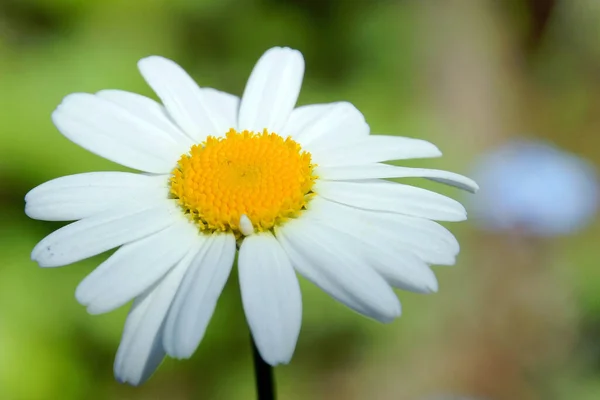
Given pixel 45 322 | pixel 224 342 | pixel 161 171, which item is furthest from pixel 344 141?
pixel 45 322

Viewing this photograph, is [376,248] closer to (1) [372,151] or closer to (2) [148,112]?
(1) [372,151]

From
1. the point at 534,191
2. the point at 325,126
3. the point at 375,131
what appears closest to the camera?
the point at 325,126

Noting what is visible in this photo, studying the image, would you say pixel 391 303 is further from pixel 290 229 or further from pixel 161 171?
pixel 161 171

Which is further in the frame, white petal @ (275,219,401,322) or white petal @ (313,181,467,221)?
white petal @ (313,181,467,221)

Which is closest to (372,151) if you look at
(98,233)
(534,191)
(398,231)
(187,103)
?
(398,231)

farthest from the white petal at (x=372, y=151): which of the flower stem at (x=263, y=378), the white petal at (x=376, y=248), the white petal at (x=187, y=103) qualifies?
the flower stem at (x=263, y=378)

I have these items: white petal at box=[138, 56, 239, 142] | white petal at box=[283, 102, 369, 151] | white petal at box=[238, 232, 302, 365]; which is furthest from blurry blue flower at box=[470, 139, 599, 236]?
white petal at box=[238, 232, 302, 365]

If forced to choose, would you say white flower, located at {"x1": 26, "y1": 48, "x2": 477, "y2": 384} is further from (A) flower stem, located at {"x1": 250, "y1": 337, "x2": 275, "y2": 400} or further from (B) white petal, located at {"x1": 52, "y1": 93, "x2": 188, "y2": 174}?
(A) flower stem, located at {"x1": 250, "y1": 337, "x2": 275, "y2": 400}

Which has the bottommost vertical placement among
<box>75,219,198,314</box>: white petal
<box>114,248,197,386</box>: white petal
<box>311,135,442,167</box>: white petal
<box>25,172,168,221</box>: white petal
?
<box>114,248,197,386</box>: white petal
